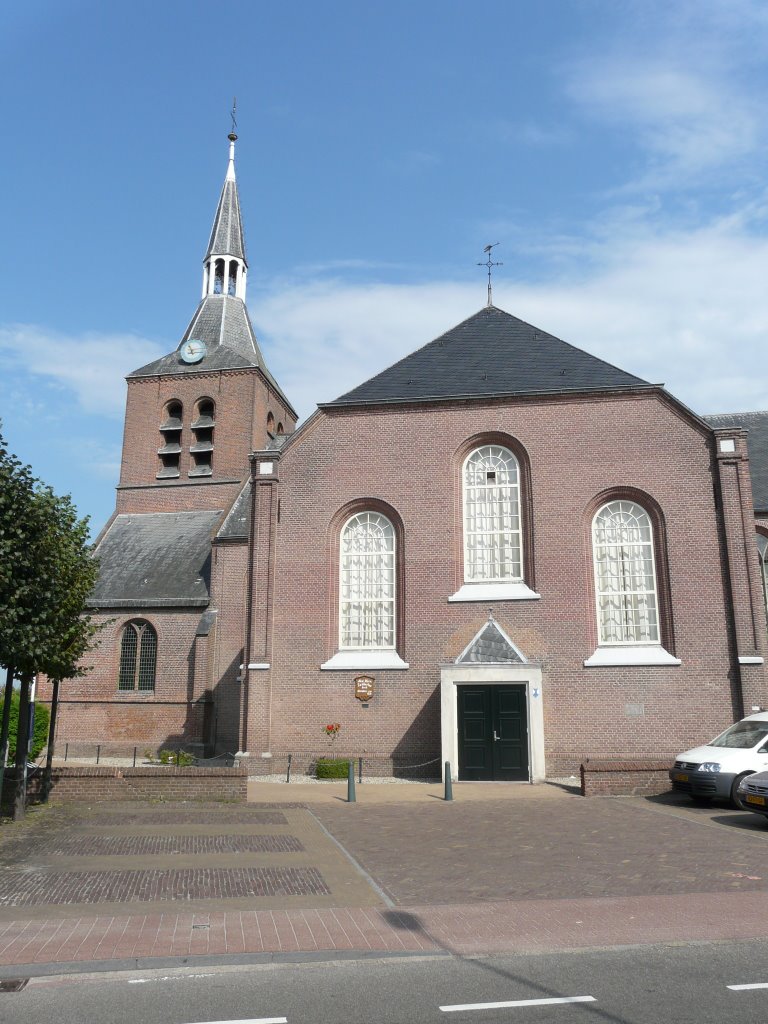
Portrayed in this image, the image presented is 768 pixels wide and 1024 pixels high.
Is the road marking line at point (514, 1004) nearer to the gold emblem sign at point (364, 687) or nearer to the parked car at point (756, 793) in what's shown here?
the parked car at point (756, 793)

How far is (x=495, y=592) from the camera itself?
2111cm

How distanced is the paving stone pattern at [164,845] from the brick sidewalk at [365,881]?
0.04m

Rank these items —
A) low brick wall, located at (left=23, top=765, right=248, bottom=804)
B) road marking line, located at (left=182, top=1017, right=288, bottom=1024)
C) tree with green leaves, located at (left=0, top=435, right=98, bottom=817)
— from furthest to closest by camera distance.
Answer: low brick wall, located at (left=23, top=765, right=248, bottom=804) → tree with green leaves, located at (left=0, top=435, right=98, bottom=817) → road marking line, located at (left=182, top=1017, right=288, bottom=1024)

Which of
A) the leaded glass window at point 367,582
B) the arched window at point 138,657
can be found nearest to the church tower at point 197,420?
the arched window at point 138,657

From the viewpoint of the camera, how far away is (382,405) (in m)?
22.6

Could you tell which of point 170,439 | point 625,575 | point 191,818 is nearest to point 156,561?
point 170,439

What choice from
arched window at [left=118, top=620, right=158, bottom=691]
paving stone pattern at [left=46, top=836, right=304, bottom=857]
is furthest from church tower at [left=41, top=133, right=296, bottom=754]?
paving stone pattern at [left=46, top=836, right=304, bottom=857]

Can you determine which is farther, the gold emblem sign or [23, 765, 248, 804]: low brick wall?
the gold emblem sign

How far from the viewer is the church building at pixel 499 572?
65.4 feet

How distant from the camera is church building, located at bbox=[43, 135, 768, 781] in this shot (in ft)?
65.4

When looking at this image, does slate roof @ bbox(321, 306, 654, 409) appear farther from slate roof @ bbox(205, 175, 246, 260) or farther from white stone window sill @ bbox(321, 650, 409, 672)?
slate roof @ bbox(205, 175, 246, 260)

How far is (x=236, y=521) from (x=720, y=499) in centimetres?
1654

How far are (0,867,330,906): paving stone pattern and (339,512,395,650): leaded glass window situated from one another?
12.1 metres

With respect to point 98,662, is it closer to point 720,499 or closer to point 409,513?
point 409,513
